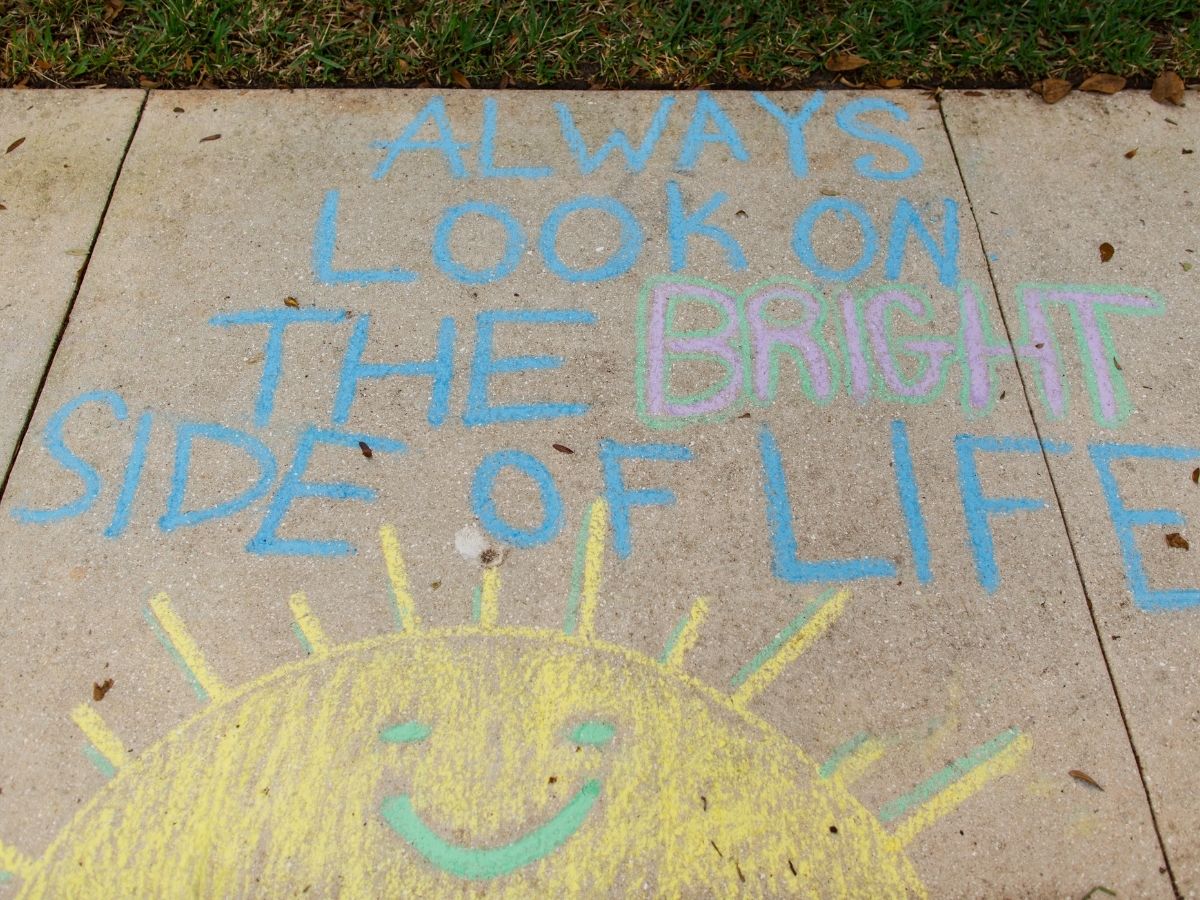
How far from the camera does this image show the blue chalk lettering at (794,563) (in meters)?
2.16

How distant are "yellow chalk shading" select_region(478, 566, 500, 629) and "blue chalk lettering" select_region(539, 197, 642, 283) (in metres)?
0.95

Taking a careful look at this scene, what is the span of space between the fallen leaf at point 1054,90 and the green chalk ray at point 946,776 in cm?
218

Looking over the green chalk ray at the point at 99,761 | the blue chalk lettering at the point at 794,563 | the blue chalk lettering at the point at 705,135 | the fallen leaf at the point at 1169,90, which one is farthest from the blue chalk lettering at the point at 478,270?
the fallen leaf at the point at 1169,90

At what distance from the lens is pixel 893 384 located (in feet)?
8.03

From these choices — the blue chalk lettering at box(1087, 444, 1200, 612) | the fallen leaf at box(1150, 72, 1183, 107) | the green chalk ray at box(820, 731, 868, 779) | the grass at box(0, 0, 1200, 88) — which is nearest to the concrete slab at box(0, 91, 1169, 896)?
the green chalk ray at box(820, 731, 868, 779)

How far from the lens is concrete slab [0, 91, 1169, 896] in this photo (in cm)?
189

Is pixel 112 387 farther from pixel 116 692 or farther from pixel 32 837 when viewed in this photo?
pixel 32 837

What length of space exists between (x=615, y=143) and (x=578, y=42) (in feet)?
1.64

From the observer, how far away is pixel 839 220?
275 cm

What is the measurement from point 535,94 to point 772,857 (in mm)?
2449

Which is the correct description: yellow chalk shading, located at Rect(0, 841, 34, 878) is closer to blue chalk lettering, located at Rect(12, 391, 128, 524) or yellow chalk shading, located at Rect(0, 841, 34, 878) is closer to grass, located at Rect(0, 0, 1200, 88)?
blue chalk lettering, located at Rect(12, 391, 128, 524)

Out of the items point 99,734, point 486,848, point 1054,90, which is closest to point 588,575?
point 486,848

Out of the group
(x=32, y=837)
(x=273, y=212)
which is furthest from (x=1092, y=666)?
(x=273, y=212)

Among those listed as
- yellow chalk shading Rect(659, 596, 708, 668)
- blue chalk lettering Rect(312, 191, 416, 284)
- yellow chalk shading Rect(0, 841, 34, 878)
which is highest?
blue chalk lettering Rect(312, 191, 416, 284)
